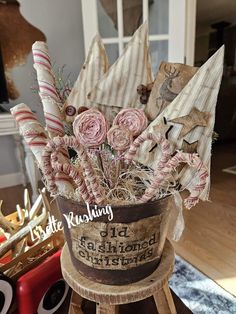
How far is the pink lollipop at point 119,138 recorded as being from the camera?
51 centimetres

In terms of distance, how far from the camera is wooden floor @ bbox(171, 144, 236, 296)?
4.27ft

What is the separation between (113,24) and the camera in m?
2.09

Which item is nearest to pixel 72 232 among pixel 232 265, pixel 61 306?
pixel 61 306

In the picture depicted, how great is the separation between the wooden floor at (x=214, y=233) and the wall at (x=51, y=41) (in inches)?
17.1

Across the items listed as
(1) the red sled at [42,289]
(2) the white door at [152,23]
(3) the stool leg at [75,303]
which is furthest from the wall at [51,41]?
(3) the stool leg at [75,303]

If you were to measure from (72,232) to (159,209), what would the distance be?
0.19m

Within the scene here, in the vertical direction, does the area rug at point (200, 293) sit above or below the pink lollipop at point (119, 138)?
below

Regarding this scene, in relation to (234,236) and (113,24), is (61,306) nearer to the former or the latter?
(234,236)

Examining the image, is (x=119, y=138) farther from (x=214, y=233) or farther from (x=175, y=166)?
(x=214, y=233)

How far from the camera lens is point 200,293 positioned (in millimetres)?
1148

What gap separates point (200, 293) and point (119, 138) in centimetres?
94

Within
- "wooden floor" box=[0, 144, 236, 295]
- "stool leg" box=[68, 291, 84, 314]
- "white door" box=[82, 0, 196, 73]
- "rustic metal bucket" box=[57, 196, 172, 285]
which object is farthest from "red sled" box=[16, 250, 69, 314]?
"white door" box=[82, 0, 196, 73]

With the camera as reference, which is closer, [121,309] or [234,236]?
[121,309]

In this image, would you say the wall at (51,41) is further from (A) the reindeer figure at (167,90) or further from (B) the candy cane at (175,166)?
(B) the candy cane at (175,166)
